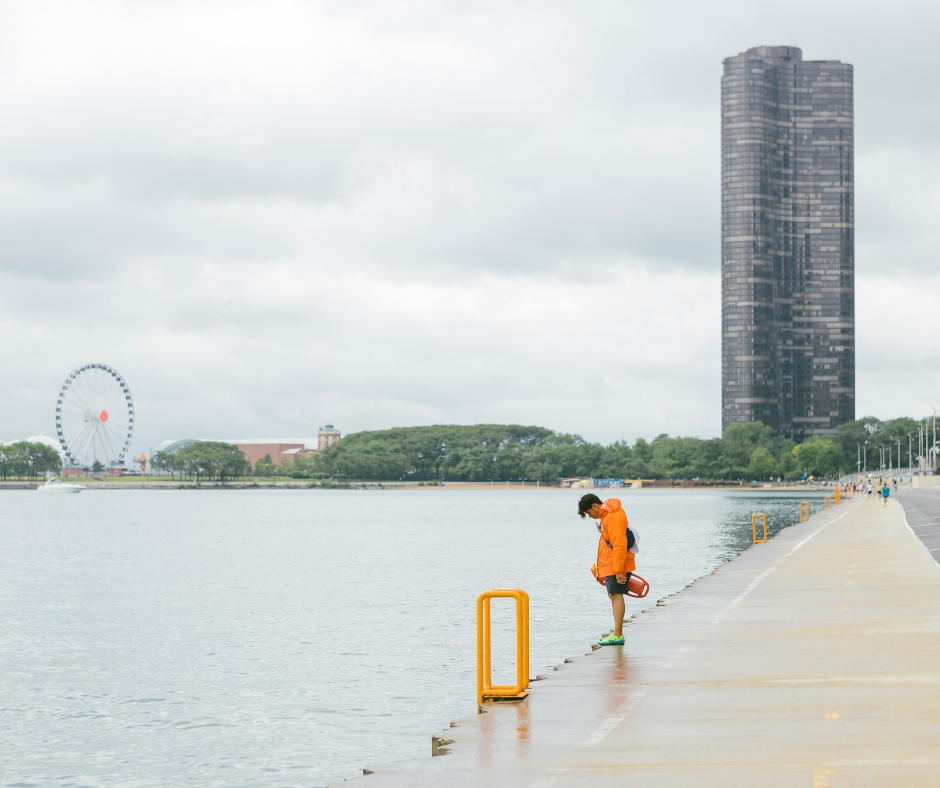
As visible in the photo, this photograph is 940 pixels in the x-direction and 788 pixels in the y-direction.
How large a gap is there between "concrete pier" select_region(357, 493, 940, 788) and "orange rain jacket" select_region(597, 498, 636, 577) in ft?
4.92

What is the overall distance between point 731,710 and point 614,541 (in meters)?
5.08

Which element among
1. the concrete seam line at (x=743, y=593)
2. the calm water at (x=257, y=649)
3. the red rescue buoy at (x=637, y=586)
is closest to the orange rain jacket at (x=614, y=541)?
the red rescue buoy at (x=637, y=586)

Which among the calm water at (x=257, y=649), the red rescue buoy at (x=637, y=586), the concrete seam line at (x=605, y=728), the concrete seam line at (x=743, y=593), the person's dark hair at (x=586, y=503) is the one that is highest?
the person's dark hair at (x=586, y=503)

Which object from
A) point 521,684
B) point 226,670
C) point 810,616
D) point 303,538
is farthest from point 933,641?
point 303,538

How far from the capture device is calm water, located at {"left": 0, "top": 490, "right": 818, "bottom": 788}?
62.7ft

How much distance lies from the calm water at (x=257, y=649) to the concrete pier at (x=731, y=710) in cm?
333

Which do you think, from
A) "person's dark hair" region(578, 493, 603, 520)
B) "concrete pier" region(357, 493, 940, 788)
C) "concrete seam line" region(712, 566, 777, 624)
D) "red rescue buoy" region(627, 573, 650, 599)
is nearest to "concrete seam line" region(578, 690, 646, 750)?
"concrete pier" region(357, 493, 940, 788)

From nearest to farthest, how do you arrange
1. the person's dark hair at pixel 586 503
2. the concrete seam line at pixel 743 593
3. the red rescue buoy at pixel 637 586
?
the person's dark hair at pixel 586 503
the red rescue buoy at pixel 637 586
the concrete seam line at pixel 743 593

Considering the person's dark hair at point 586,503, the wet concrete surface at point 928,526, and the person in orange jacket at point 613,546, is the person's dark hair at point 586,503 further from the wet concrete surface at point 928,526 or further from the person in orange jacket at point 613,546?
the wet concrete surface at point 928,526

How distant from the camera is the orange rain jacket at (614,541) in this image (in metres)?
19.1

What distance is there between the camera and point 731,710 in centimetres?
1441

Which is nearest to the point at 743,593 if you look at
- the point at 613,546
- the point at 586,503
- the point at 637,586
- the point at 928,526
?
the point at 637,586

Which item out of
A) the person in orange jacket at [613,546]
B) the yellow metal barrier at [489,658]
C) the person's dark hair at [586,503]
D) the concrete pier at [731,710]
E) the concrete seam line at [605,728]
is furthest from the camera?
the person in orange jacket at [613,546]

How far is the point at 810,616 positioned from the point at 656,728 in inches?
488
